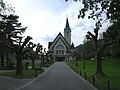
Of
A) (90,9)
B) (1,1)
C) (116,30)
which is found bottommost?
(116,30)

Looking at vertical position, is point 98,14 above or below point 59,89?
above

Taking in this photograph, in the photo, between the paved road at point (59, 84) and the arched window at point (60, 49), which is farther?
the arched window at point (60, 49)

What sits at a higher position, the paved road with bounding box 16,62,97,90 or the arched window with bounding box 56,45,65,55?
the arched window with bounding box 56,45,65,55

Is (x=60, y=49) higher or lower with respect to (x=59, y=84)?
higher

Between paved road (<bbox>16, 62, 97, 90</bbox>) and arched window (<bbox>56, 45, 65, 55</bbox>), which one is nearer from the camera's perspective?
paved road (<bbox>16, 62, 97, 90</bbox>)

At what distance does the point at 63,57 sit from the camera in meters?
195

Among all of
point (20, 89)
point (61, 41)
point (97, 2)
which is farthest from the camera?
point (61, 41)

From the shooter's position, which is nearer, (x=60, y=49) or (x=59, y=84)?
(x=59, y=84)

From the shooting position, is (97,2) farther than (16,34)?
No

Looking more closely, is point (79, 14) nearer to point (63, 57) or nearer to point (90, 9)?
point (90, 9)

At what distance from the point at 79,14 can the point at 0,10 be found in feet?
37.2

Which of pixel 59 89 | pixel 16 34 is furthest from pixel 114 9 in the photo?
pixel 16 34

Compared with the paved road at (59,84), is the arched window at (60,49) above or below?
above

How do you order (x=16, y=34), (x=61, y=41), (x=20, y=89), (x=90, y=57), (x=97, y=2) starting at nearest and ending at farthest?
(x=97, y=2)
(x=20, y=89)
(x=16, y=34)
(x=90, y=57)
(x=61, y=41)
